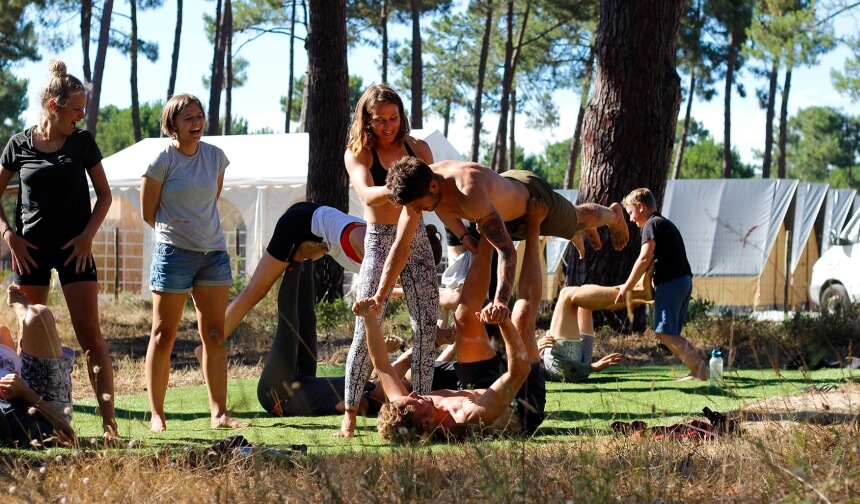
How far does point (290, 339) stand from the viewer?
650 cm

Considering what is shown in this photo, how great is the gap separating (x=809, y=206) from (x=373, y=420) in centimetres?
1788

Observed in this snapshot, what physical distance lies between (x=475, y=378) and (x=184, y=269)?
1.68m

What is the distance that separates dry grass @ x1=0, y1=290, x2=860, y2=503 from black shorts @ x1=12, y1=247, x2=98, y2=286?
3.39ft

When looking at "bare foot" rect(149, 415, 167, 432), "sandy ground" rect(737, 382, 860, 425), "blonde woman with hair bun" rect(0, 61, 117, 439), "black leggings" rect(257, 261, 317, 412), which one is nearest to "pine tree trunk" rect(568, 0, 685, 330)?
"sandy ground" rect(737, 382, 860, 425)

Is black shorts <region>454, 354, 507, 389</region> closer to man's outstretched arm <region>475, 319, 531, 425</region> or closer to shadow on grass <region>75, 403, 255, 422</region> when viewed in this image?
man's outstretched arm <region>475, 319, 531, 425</region>

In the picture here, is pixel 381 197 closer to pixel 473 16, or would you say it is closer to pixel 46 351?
pixel 46 351

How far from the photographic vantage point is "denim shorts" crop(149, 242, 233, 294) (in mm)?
5781

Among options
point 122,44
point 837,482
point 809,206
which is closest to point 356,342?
point 837,482

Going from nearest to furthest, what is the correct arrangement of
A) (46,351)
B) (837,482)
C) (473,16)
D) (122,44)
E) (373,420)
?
(837,482) → (46,351) → (373,420) → (122,44) → (473,16)

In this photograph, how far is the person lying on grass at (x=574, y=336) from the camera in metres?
7.88

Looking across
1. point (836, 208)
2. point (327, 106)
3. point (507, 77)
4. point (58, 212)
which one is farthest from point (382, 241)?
point (507, 77)

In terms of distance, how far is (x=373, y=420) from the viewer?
6176 mm

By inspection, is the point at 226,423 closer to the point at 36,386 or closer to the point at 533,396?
the point at 36,386

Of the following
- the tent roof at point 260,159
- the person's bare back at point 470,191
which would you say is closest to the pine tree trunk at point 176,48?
the tent roof at point 260,159
